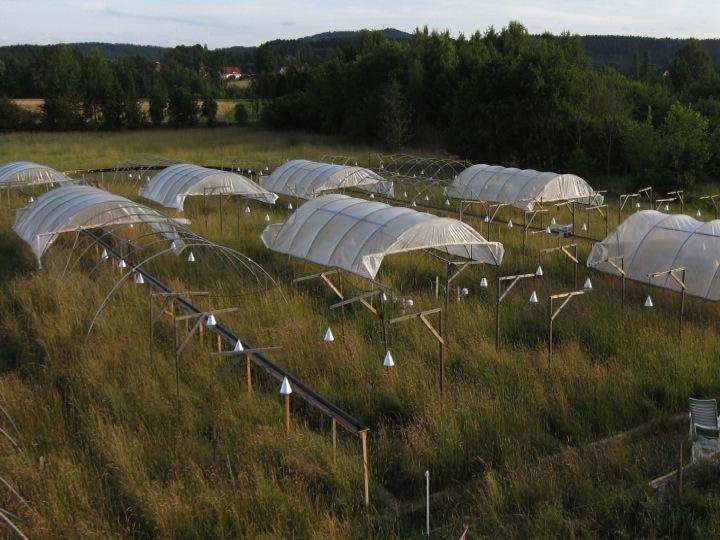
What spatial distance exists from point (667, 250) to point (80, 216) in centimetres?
1347

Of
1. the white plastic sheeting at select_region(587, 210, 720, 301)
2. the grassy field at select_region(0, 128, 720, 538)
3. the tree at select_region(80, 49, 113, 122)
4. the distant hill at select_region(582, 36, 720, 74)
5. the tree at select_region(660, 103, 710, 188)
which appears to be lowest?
the grassy field at select_region(0, 128, 720, 538)

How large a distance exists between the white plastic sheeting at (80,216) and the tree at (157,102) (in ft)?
163

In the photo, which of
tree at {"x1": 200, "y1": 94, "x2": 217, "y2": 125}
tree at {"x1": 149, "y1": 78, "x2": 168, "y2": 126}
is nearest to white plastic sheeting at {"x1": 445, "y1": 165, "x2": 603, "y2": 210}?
tree at {"x1": 149, "y1": 78, "x2": 168, "y2": 126}

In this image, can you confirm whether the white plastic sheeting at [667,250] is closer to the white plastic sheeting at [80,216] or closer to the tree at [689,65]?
the white plastic sheeting at [80,216]

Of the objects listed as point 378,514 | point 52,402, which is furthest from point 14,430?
point 378,514

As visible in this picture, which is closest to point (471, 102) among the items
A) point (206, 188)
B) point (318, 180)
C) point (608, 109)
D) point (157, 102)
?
point (608, 109)

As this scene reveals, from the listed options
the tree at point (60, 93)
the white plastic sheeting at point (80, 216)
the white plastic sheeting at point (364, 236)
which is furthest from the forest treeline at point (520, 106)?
the white plastic sheeting at point (80, 216)

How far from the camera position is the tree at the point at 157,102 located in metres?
65.9

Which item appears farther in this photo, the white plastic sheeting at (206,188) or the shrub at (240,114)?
the shrub at (240,114)

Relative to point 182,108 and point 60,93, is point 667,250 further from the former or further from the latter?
point 60,93

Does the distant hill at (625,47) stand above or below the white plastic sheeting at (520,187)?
above

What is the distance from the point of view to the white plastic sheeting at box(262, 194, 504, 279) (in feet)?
46.8

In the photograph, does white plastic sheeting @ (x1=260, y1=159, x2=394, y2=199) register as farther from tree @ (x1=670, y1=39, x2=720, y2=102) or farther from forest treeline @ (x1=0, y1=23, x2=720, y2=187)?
tree @ (x1=670, y1=39, x2=720, y2=102)

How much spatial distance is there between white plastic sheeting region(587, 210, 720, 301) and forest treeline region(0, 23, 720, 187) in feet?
53.5
